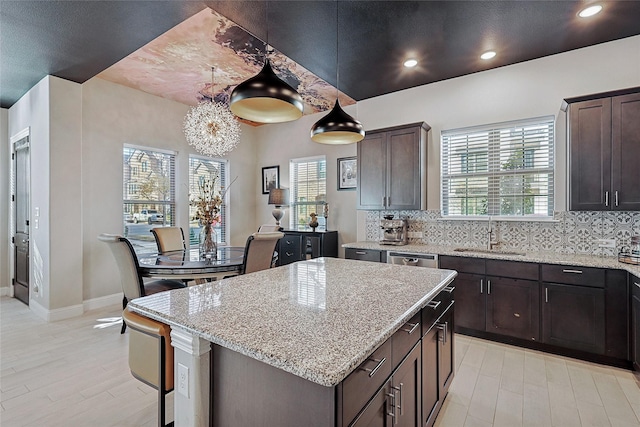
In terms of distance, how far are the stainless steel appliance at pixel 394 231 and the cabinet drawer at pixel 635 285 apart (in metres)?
2.19

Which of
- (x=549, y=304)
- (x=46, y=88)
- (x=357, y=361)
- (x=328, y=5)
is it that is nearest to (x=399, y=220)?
(x=549, y=304)

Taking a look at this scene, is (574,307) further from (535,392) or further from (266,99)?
(266,99)

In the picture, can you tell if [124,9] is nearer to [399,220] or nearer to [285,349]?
[285,349]

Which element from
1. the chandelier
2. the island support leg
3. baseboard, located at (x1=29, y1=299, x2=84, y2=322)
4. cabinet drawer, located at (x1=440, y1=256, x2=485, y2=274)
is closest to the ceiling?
the chandelier

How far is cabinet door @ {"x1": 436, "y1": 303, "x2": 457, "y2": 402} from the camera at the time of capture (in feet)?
6.61

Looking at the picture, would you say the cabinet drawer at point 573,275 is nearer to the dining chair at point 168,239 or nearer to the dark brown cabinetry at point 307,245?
the dark brown cabinetry at point 307,245

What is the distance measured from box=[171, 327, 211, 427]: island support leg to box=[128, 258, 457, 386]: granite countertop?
0.07 meters

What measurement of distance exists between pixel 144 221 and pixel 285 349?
482 cm

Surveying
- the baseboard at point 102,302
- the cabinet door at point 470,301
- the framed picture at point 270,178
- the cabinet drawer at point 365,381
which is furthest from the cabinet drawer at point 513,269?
the baseboard at point 102,302

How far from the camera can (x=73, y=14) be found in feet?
8.75

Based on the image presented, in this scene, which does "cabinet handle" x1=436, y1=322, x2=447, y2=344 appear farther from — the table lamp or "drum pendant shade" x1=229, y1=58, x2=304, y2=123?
the table lamp

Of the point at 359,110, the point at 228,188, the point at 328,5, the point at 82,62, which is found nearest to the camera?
the point at 328,5

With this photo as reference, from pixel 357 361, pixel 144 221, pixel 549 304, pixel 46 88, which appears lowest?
pixel 549 304

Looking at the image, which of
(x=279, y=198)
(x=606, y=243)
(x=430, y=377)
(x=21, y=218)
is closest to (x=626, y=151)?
(x=606, y=243)
